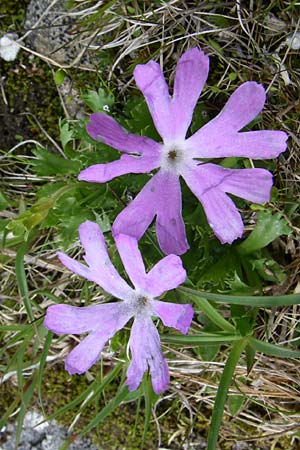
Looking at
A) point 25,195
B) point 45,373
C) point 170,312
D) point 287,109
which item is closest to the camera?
point 170,312

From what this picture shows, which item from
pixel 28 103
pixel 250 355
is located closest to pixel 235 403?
pixel 250 355

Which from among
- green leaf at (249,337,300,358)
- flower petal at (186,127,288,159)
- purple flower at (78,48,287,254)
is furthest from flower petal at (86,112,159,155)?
green leaf at (249,337,300,358)

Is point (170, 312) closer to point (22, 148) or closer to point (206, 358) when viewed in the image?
point (206, 358)

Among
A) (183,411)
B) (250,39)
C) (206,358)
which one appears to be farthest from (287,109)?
(183,411)

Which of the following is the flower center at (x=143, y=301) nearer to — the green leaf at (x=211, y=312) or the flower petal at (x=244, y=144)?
the green leaf at (x=211, y=312)

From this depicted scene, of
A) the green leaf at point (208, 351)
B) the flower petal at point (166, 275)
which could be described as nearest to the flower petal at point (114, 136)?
the flower petal at point (166, 275)

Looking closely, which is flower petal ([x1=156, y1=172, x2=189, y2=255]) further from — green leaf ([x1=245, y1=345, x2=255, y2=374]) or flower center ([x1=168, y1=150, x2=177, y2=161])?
green leaf ([x1=245, y1=345, x2=255, y2=374])

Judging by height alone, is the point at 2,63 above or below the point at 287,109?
above

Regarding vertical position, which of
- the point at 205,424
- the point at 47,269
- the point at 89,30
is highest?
the point at 89,30

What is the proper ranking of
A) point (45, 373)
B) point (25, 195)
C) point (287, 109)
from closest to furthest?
1. point (287, 109)
2. point (25, 195)
3. point (45, 373)
